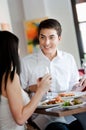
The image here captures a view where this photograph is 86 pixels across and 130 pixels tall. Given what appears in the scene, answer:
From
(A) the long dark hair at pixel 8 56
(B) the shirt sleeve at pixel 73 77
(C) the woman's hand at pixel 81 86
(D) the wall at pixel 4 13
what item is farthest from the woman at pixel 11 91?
(D) the wall at pixel 4 13

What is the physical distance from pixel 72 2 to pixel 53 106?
308 cm

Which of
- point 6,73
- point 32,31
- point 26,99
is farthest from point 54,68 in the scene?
point 32,31

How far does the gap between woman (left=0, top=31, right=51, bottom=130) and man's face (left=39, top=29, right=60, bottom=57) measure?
562mm

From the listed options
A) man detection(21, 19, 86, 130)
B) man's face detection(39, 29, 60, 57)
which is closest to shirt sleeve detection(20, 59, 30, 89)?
man detection(21, 19, 86, 130)

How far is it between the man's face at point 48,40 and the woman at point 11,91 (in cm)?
56

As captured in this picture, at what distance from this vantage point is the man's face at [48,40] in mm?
2100

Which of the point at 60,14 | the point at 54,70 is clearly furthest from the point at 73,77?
the point at 60,14

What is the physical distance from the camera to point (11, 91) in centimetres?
149

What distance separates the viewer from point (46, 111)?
1.55 meters

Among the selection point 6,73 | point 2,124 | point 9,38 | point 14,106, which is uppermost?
point 9,38

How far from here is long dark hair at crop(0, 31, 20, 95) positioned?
4.97 ft

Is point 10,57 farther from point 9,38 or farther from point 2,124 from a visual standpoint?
point 2,124

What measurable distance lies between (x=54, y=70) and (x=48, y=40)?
217mm

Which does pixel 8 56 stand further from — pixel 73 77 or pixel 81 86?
pixel 73 77
